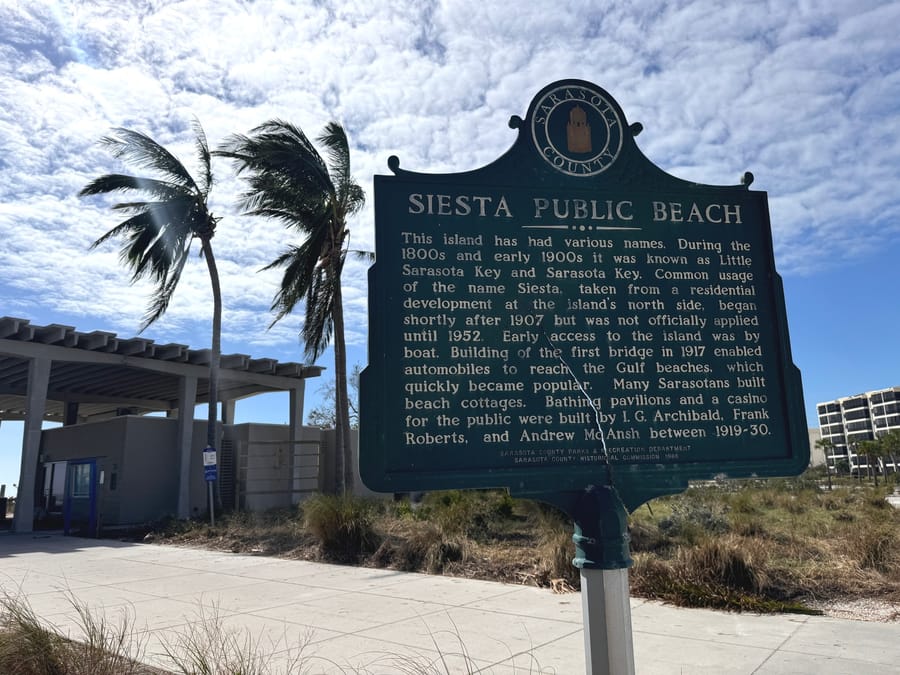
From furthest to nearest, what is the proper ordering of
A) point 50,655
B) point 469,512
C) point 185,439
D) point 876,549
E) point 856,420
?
point 856,420 < point 185,439 < point 469,512 < point 876,549 < point 50,655

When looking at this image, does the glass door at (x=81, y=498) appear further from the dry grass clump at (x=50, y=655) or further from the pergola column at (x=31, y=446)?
the dry grass clump at (x=50, y=655)

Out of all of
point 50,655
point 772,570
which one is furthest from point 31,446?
point 772,570

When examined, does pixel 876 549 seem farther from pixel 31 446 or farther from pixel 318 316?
pixel 31 446

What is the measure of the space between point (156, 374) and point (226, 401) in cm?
554

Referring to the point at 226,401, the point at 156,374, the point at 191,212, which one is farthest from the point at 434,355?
the point at 226,401

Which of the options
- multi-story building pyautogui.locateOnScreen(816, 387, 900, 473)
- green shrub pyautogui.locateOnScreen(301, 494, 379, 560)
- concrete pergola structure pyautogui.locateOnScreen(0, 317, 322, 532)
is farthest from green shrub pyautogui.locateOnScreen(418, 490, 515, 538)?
multi-story building pyautogui.locateOnScreen(816, 387, 900, 473)

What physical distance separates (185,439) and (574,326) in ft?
70.9

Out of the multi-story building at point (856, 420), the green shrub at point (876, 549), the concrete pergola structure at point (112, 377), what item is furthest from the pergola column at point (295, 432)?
the multi-story building at point (856, 420)

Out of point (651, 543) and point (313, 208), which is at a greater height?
point (313, 208)

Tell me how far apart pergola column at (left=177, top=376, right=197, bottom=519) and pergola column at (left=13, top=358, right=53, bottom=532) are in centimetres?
399

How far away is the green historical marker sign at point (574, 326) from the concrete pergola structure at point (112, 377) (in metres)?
19.4

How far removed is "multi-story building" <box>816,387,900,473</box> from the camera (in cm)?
10669

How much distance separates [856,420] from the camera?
4791 inches

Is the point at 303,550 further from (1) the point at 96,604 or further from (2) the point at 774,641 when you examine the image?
(2) the point at 774,641
